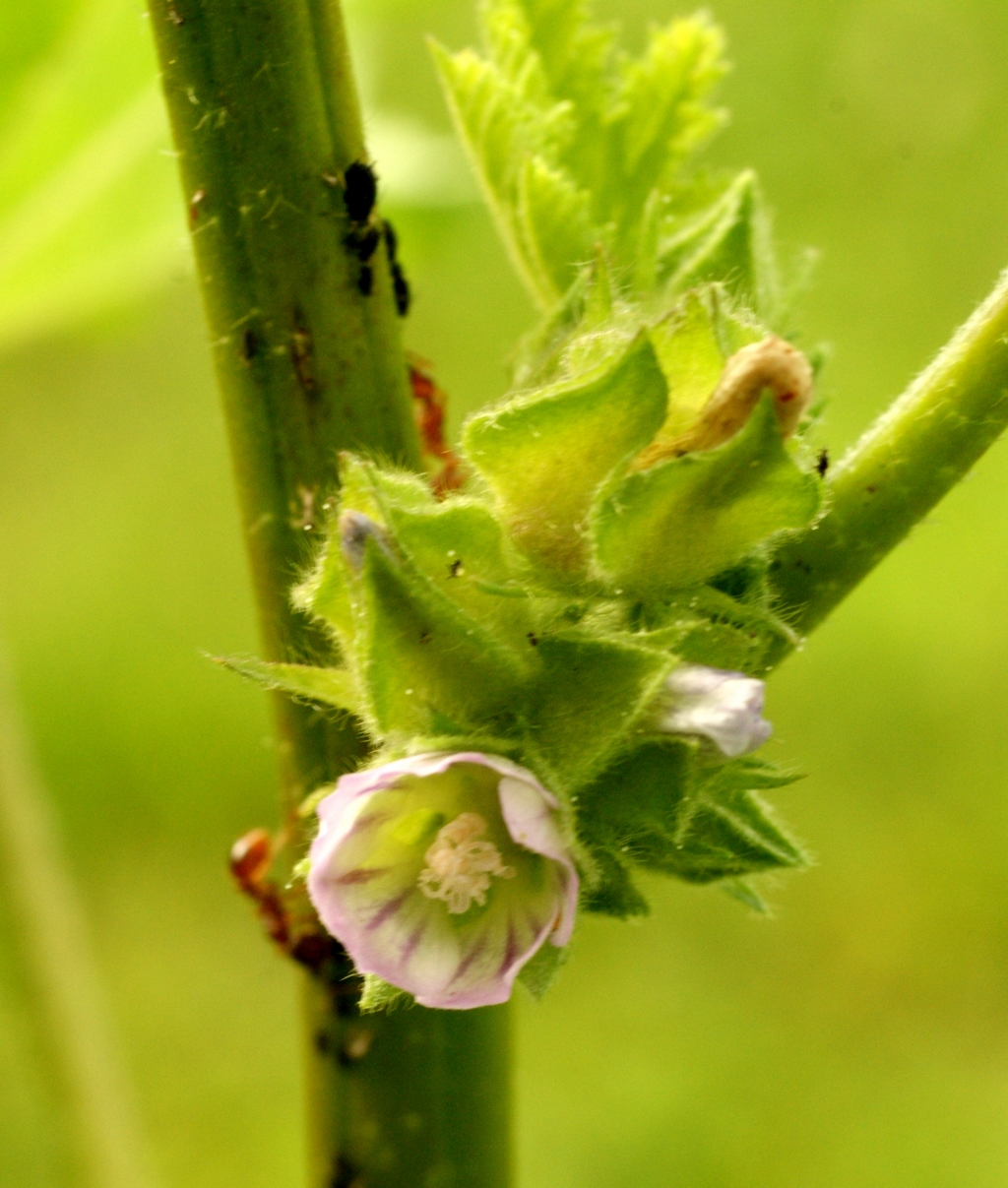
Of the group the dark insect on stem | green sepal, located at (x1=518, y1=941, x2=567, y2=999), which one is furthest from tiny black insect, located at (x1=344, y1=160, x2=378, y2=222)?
the dark insect on stem

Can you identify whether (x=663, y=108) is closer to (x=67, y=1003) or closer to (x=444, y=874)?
(x=444, y=874)

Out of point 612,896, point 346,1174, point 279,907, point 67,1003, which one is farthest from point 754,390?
point 67,1003

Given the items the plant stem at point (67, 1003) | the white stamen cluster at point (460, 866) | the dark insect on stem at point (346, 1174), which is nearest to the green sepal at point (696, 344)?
the white stamen cluster at point (460, 866)

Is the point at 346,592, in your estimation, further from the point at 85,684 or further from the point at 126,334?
the point at 85,684

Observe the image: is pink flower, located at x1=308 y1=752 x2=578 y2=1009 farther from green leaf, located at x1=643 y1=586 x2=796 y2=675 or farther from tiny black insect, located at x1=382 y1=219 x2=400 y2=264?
tiny black insect, located at x1=382 y1=219 x2=400 y2=264

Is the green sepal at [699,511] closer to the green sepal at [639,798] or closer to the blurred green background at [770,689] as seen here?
the green sepal at [639,798]
